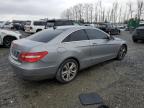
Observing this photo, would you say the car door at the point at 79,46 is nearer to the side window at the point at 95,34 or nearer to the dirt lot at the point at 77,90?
the side window at the point at 95,34

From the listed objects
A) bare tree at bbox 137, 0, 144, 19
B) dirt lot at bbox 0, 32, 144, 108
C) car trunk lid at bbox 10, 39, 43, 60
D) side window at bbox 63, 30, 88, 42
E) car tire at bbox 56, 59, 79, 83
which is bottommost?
dirt lot at bbox 0, 32, 144, 108

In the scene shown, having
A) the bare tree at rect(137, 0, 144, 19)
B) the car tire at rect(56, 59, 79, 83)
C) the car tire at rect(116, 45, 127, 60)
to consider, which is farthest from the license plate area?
the bare tree at rect(137, 0, 144, 19)

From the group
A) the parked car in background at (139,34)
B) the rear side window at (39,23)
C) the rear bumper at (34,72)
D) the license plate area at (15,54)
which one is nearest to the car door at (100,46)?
the rear bumper at (34,72)

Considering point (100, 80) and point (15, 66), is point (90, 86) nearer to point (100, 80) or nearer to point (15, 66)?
point (100, 80)

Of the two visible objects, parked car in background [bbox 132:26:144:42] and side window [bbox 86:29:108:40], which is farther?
parked car in background [bbox 132:26:144:42]

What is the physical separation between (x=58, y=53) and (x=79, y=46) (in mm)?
802

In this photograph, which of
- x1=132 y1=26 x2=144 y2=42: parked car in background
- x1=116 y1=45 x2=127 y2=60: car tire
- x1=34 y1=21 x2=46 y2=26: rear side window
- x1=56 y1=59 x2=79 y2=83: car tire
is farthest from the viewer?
x1=34 y1=21 x2=46 y2=26: rear side window

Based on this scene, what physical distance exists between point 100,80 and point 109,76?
44 centimetres

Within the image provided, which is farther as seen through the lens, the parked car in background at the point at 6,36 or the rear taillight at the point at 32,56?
the parked car in background at the point at 6,36

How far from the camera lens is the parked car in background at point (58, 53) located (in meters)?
3.40

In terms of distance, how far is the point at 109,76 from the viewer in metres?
4.56

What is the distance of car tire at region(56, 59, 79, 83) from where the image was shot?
12.6ft

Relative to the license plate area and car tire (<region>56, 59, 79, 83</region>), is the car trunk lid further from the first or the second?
car tire (<region>56, 59, 79, 83</region>)

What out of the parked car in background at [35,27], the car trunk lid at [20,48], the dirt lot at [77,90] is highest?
the parked car in background at [35,27]
